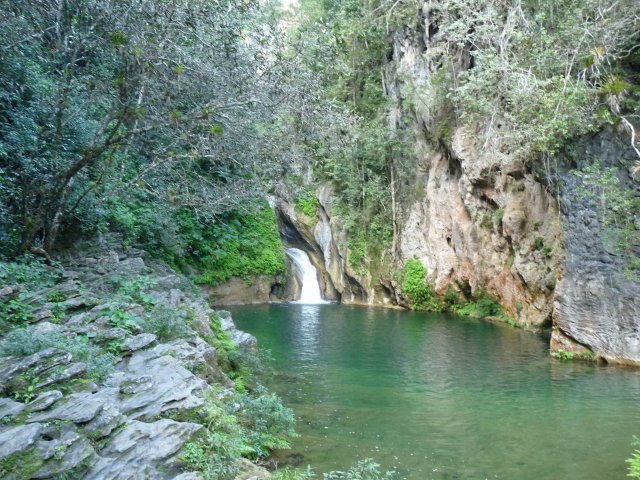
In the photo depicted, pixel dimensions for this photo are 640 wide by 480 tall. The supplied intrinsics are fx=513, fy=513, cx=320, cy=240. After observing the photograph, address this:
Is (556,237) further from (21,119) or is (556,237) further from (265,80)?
(21,119)

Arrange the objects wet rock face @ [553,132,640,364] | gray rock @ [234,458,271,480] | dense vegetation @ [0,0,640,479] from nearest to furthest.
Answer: gray rock @ [234,458,271,480]
dense vegetation @ [0,0,640,479]
wet rock face @ [553,132,640,364]

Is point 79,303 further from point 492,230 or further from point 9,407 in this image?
point 492,230

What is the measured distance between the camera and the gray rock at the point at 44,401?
14.7 ft

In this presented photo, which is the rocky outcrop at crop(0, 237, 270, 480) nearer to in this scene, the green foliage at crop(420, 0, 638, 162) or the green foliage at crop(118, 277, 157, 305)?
the green foliage at crop(118, 277, 157, 305)

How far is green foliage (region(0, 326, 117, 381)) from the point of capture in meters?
5.21

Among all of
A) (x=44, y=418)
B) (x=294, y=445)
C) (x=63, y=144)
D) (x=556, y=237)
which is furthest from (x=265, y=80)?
(x=556, y=237)

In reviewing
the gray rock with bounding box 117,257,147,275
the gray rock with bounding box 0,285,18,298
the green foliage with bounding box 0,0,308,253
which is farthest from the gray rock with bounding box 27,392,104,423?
the gray rock with bounding box 117,257,147,275

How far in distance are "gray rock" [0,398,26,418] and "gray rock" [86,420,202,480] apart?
0.80 meters

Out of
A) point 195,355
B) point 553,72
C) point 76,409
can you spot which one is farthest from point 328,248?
point 76,409

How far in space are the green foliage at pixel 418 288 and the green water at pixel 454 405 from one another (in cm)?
701

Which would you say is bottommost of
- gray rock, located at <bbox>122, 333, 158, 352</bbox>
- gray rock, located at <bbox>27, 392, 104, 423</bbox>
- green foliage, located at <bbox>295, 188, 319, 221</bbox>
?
gray rock, located at <bbox>27, 392, 104, 423</bbox>

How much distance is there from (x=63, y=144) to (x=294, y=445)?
7350 mm

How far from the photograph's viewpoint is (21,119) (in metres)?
9.15

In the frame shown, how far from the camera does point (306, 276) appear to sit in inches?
1194
